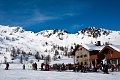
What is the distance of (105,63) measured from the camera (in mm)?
26672

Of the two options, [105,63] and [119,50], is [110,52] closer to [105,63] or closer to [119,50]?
[119,50]

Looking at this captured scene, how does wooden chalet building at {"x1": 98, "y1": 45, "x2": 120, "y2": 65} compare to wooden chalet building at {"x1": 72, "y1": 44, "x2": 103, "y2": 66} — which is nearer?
wooden chalet building at {"x1": 98, "y1": 45, "x2": 120, "y2": 65}

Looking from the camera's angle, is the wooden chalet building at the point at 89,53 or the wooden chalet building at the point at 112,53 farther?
the wooden chalet building at the point at 89,53

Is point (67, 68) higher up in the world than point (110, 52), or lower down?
lower down

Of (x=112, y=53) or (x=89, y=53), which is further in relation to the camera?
(x=89, y=53)

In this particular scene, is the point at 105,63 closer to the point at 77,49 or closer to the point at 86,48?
the point at 86,48

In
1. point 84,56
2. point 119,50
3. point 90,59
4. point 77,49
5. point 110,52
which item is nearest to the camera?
point 119,50

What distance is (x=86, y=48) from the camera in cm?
5778

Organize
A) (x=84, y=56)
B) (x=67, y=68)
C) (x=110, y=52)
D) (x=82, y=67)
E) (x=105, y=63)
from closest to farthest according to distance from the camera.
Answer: (x=105, y=63)
(x=82, y=67)
(x=67, y=68)
(x=110, y=52)
(x=84, y=56)

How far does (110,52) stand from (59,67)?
53.4 feet

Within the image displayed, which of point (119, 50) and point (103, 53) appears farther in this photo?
point (103, 53)

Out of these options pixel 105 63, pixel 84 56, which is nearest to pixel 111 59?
pixel 84 56

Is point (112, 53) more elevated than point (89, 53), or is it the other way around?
point (89, 53)

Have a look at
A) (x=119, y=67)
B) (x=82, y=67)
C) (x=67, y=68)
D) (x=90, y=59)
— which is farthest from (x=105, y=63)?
(x=90, y=59)
